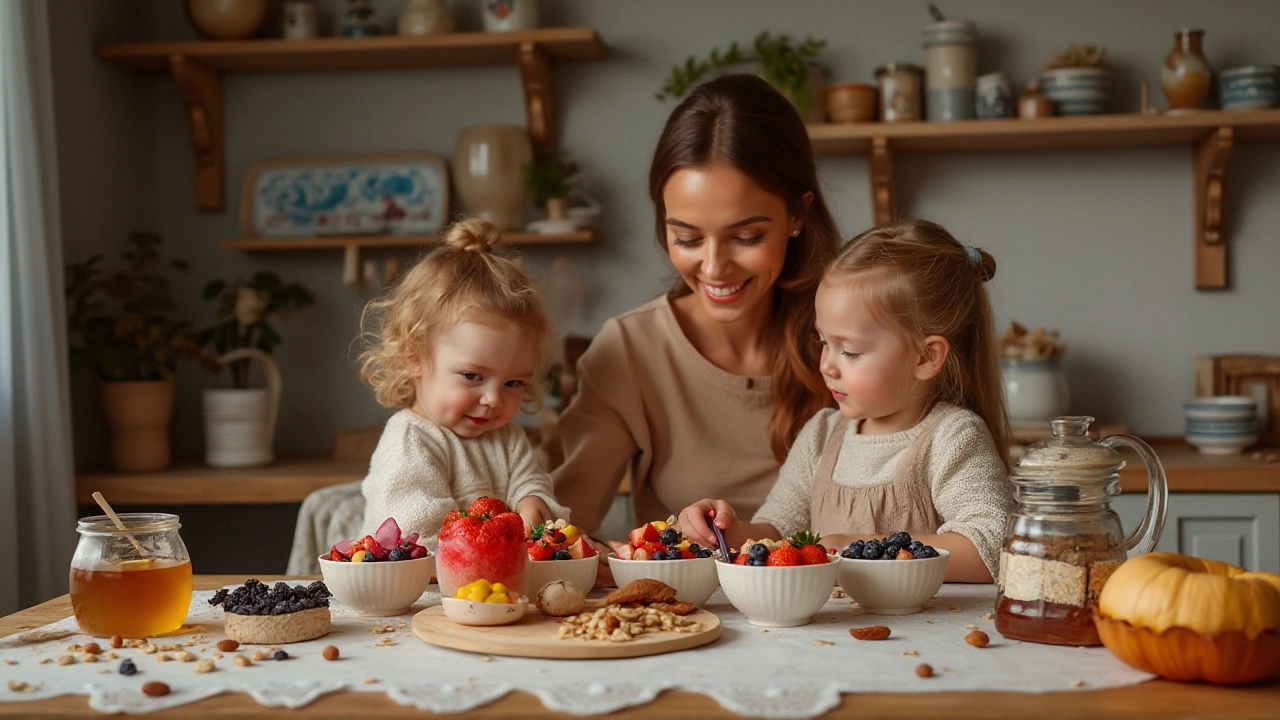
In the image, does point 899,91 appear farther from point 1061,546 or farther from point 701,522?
point 1061,546

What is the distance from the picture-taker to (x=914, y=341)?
1634mm

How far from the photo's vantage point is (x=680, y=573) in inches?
50.5

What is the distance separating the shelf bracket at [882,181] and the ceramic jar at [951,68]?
0.17m

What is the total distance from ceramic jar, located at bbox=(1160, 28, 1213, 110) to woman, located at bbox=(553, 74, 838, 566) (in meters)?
1.61

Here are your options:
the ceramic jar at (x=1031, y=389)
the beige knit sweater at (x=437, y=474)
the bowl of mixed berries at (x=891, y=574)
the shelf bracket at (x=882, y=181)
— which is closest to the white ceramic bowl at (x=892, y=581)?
the bowl of mixed berries at (x=891, y=574)

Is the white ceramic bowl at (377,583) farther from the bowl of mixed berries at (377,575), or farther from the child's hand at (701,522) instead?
the child's hand at (701,522)

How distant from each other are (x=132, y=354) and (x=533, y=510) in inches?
71.4

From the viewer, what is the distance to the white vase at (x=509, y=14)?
326cm

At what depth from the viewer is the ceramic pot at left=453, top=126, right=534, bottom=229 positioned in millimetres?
3277

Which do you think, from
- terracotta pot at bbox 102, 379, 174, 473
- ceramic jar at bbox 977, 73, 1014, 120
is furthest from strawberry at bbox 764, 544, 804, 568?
terracotta pot at bbox 102, 379, 174, 473

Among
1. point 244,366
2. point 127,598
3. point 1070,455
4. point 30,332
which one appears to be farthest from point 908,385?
point 244,366

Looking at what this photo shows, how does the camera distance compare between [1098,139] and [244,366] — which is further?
[244,366]

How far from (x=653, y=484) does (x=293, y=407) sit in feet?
5.92

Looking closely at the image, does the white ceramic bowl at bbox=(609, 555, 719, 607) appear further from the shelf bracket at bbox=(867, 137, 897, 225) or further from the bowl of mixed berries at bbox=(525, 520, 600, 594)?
the shelf bracket at bbox=(867, 137, 897, 225)
